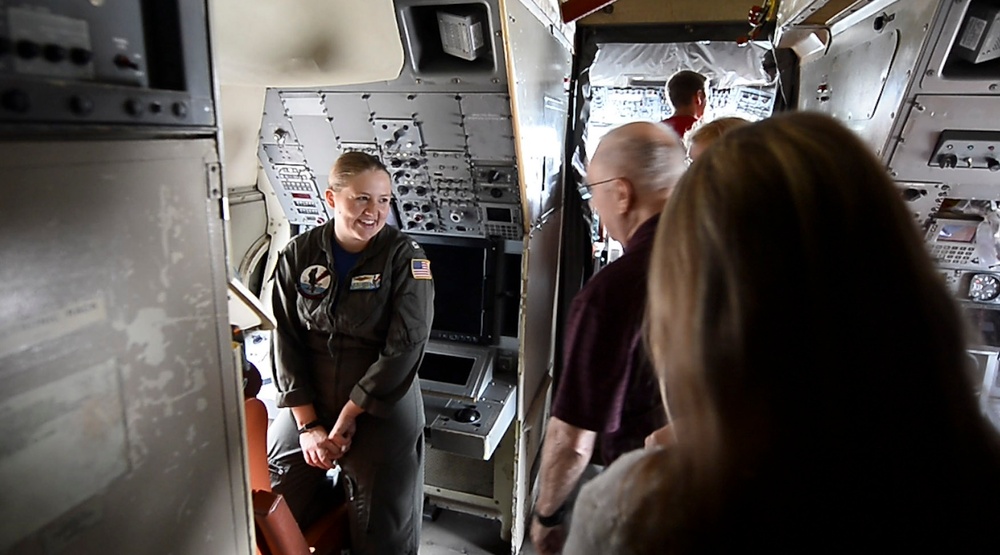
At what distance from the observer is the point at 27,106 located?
680 mm

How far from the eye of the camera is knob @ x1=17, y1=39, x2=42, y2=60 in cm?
68

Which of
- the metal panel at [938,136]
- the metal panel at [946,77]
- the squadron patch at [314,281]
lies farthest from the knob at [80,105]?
the metal panel at [938,136]

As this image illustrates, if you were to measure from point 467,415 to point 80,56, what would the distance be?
2355 mm

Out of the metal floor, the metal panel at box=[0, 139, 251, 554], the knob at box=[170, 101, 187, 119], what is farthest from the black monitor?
the knob at box=[170, 101, 187, 119]

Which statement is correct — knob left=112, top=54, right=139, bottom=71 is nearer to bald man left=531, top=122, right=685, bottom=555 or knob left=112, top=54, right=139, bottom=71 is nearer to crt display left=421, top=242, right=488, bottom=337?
bald man left=531, top=122, right=685, bottom=555

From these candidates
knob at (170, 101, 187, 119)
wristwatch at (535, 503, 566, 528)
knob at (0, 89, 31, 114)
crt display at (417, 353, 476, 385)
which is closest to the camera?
knob at (0, 89, 31, 114)

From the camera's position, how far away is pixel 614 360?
169 cm

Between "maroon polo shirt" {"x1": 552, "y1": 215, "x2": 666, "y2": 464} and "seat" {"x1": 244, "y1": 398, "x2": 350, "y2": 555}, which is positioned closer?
"maroon polo shirt" {"x1": 552, "y1": 215, "x2": 666, "y2": 464}

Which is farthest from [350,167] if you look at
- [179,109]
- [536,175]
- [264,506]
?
[179,109]

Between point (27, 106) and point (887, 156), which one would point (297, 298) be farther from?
point (887, 156)

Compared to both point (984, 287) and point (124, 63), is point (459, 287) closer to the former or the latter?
point (124, 63)

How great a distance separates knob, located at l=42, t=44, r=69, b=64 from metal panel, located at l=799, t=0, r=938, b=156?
220cm

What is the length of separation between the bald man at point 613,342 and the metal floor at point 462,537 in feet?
5.23

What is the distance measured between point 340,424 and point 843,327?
2.08 meters
